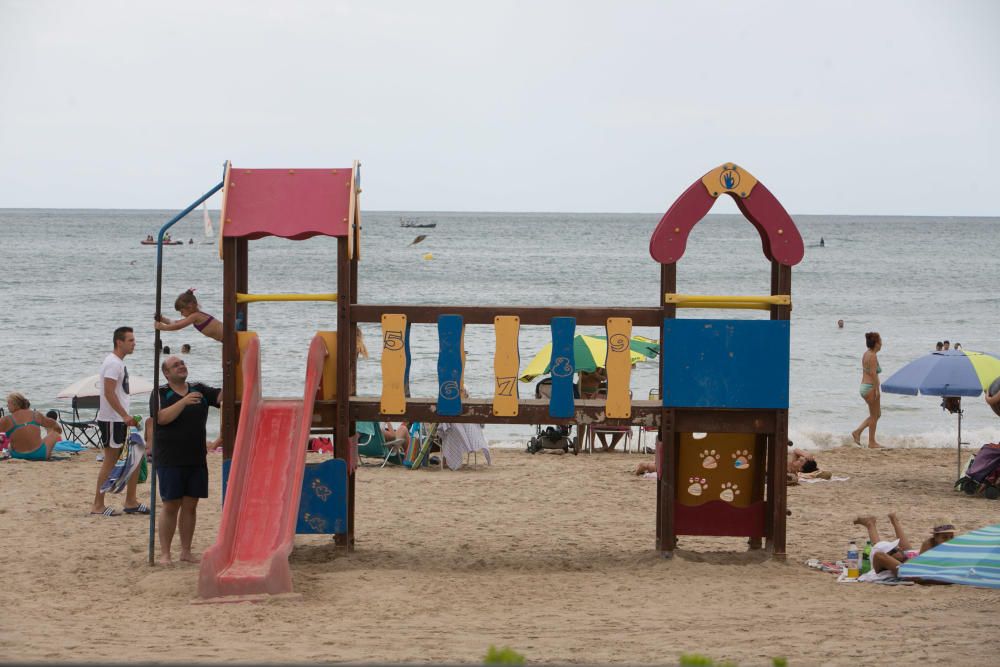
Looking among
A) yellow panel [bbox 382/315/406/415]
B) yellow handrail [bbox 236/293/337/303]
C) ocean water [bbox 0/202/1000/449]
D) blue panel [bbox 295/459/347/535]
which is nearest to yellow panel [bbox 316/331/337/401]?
yellow handrail [bbox 236/293/337/303]

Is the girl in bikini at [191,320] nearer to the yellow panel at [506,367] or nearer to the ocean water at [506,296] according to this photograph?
the yellow panel at [506,367]

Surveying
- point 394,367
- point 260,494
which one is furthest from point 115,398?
point 394,367

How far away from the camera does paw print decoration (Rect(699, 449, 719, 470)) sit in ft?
27.9

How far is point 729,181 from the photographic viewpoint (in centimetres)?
835

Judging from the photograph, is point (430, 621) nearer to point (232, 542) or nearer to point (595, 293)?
point (232, 542)

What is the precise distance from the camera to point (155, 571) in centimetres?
802

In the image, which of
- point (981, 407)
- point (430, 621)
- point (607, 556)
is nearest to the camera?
point (430, 621)

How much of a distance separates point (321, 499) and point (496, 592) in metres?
1.60

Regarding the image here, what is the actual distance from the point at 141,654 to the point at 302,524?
109 inches

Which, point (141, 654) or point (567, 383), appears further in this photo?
point (567, 383)

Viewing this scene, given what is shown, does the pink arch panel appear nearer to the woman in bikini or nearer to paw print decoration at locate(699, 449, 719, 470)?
paw print decoration at locate(699, 449, 719, 470)

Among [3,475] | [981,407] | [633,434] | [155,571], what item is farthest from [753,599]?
[981,407]

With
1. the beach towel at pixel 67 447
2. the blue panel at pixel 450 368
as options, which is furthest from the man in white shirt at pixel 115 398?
the beach towel at pixel 67 447

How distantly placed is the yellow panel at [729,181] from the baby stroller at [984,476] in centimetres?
503
